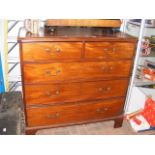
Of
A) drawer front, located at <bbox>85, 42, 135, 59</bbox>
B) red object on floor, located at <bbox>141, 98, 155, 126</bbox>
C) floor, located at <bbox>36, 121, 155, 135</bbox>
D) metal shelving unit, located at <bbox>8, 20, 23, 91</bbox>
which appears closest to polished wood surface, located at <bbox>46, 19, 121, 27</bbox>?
drawer front, located at <bbox>85, 42, 135, 59</bbox>

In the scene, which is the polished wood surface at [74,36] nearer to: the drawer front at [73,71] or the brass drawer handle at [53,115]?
the drawer front at [73,71]

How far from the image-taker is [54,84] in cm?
175

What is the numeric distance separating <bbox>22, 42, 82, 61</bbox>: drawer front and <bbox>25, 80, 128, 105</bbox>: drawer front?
0.28 meters

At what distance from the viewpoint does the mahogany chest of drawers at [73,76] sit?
5.25 feet

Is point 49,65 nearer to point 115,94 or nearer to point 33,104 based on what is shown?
point 33,104

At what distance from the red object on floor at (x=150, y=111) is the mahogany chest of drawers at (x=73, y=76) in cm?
43

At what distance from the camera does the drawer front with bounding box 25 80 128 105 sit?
175 cm

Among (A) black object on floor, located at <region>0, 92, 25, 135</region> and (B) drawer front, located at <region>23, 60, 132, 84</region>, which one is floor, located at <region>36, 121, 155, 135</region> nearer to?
(A) black object on floor, located at <region>0, 92, 25, 135</region>

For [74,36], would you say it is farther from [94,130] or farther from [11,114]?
[94,130]
